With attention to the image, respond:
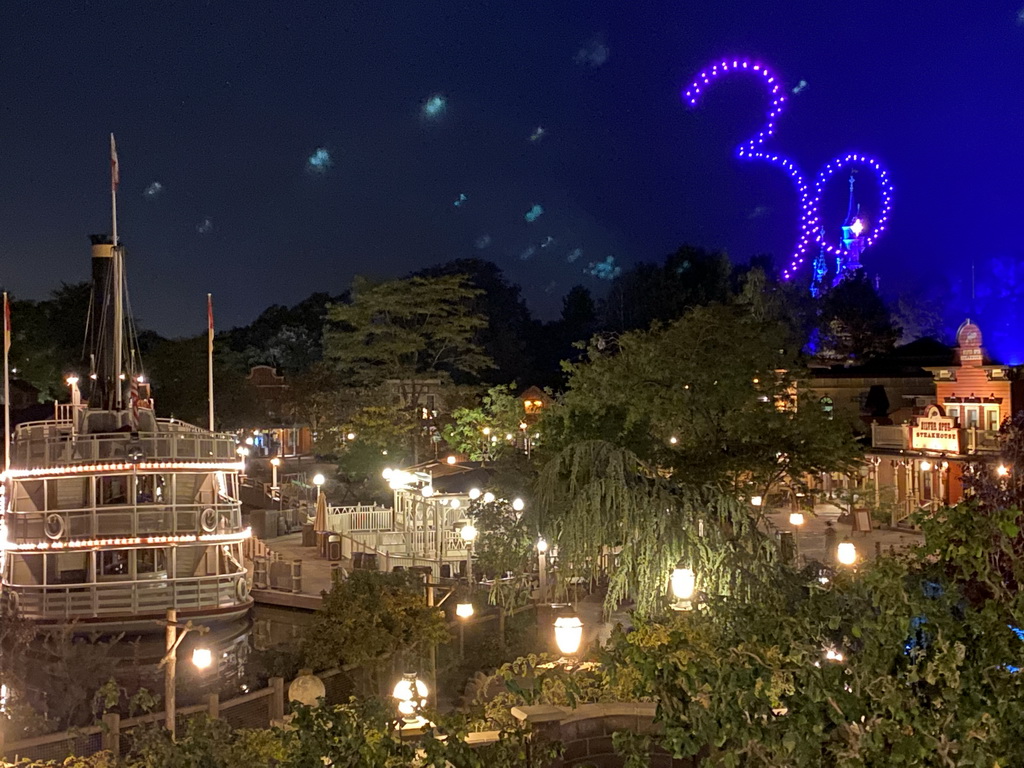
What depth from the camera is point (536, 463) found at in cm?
2367

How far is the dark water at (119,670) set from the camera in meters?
17.1

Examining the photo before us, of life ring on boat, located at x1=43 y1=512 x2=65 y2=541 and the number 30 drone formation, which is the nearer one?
life ring on boat, located at x1=43 y1=512 x2=65 y2=541

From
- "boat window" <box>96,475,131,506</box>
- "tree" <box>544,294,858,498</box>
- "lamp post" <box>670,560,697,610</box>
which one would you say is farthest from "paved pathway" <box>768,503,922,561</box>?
"boat window" <box>96,475,131,506</box>

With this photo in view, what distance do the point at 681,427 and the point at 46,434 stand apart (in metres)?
16.2

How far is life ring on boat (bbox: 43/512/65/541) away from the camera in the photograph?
76.7 ft

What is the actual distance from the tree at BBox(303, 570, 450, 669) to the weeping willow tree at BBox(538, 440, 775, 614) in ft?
22.5

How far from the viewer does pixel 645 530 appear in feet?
37.0

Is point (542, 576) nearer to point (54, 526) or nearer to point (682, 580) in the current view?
point (54, 526)

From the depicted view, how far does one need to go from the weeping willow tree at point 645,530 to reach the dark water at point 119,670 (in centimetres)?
756

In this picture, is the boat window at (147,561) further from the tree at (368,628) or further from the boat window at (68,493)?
the tree at (368,628)

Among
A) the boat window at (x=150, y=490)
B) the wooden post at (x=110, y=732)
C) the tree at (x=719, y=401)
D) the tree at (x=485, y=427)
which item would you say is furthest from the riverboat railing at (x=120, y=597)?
the tree at (x=485, y=427)

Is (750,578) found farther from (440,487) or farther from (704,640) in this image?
(440,487)

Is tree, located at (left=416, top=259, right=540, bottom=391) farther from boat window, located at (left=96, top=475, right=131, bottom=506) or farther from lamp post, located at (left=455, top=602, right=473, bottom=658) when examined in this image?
lamp post, located at (left=455, top=602, right=473, bottom=658)

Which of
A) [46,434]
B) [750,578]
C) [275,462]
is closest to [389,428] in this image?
[275,462]
